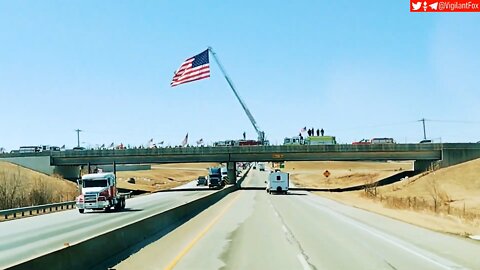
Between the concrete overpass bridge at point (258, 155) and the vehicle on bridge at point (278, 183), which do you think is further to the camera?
the concrete overpass bridge at point (258, 155)

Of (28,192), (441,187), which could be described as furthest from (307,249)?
(441,187)

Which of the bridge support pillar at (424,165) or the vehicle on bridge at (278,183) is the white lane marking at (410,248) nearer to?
the vehicle on bridge at (278,183)

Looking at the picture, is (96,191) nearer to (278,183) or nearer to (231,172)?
(278,183)

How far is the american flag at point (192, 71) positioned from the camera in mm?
56875

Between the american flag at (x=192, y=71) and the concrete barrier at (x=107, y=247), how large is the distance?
30.3 metres

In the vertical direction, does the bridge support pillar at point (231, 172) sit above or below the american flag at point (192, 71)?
below

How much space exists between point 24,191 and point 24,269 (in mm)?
53286

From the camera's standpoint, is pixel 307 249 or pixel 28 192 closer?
pixel 307 249

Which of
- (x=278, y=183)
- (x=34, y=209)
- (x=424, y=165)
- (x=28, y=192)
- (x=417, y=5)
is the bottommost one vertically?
(x=34, y=209)

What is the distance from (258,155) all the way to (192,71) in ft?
114

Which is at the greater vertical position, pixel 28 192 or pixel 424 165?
pixel 424 165

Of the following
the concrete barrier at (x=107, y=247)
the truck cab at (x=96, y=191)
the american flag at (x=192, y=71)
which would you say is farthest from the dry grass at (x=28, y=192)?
the concrete barrier at (x=107, y=247)

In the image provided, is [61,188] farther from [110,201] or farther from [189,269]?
[189,269]

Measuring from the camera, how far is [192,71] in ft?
190
